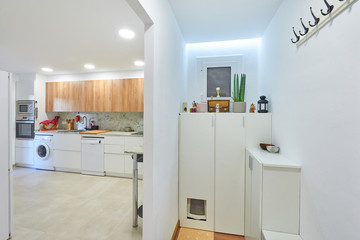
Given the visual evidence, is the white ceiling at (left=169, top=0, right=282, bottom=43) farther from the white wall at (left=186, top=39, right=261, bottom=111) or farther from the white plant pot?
the white plant pot

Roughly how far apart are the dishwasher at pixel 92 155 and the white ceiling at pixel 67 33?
1.70 meters

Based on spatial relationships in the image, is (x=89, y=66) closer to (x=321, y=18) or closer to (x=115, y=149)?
(x=115, y=149)

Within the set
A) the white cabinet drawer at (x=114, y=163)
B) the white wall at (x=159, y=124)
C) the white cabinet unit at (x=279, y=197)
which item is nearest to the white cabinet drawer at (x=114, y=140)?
the white cabinet drawer at (x=114, y=163)

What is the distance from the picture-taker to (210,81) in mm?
2496

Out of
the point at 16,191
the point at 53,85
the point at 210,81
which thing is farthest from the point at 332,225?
the point at 53,85

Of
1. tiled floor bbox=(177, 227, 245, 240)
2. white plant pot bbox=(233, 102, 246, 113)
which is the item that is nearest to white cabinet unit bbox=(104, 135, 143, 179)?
tiled floor bbox=(177, 227, 245, 240)

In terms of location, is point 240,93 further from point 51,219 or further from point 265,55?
point 51,219

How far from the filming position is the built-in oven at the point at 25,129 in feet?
12.9

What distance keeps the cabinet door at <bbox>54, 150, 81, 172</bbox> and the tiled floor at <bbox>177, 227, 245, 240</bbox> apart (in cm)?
297

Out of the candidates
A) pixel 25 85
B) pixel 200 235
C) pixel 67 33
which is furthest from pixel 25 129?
pixel 200 235

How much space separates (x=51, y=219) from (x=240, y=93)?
9.73 feet

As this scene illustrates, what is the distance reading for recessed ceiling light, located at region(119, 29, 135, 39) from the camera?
1.98 m

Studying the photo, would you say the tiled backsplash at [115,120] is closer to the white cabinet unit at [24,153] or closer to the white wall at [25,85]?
the white wall at [25,85]

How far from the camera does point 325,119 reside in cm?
91
